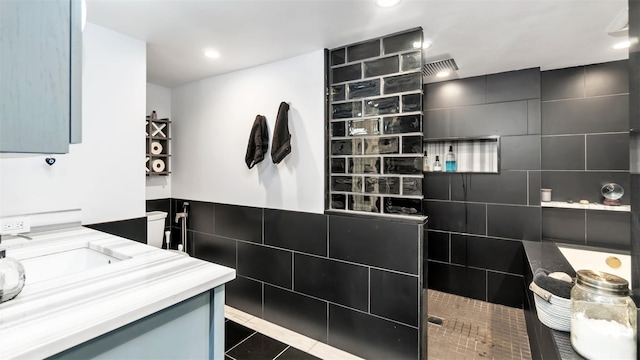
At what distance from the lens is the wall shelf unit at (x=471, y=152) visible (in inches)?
112

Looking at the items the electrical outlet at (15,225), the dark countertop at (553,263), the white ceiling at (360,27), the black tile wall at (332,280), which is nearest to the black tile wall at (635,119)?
the dark countertop at (553,263)

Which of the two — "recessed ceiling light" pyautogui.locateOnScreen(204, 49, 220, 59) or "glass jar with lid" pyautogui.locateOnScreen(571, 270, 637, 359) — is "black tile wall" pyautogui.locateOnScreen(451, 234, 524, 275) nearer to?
"glass jar with lid" pyautogui.locateOnScreen(571, 270, 637, 359)

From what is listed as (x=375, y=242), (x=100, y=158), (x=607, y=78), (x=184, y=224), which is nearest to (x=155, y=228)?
(x=184, y=224)

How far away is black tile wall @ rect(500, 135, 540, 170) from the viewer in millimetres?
2637

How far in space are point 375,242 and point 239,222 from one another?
1344 mm

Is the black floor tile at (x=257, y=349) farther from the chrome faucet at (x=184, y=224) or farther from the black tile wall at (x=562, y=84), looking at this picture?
the black tile wall at (x=562, y=84)

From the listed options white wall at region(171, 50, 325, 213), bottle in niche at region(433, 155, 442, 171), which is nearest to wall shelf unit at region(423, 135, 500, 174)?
bottle in niche at region(433, 155, 442, 171)

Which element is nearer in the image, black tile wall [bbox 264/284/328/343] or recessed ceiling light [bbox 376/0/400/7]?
recessed ceiling light [bbox 376/0/400/7]

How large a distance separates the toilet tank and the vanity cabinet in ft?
8.15

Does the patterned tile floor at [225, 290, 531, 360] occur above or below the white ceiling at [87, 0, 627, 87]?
below

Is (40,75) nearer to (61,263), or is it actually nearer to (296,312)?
(61,263)

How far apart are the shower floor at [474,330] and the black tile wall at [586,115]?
1754 mm

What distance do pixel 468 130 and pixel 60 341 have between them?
128 inches

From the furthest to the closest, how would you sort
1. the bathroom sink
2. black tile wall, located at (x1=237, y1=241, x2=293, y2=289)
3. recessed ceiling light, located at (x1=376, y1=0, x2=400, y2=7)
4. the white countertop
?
1. black tile wall, located at (x1=237, y1=241, x2=293, y2=289)
2. recessed ceiling light, located at (x1=376, y1=0, x2=400, y2=7)
3. the bathroom sink
4. the white countertop
